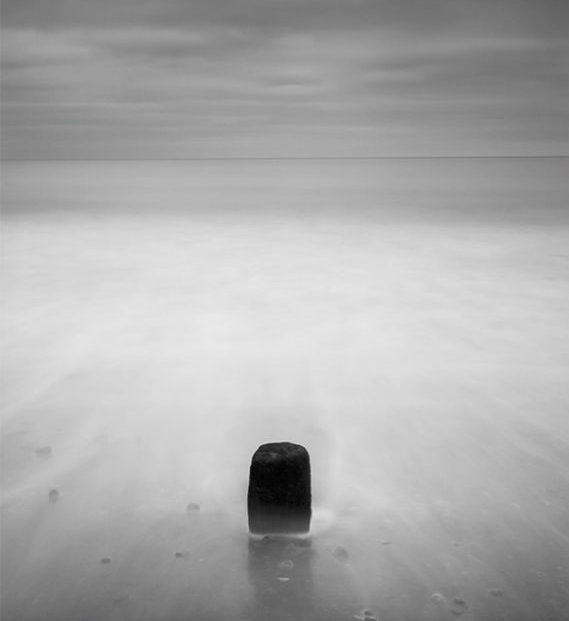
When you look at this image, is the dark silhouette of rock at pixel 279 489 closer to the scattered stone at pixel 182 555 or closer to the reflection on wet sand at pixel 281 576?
the reflection on wet sand at pixel 281 576

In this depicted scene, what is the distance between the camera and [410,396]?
17.0 feet

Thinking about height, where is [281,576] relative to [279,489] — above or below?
below

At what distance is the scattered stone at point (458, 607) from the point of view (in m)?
2.55

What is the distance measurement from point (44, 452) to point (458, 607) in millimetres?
2479

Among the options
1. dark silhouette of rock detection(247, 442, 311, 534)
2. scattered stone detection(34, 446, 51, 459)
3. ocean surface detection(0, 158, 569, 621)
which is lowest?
ocean surface detection(0, 158, 569, 621)

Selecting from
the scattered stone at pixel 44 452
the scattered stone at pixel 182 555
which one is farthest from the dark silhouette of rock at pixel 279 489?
the scattered stone at pixel 44 452

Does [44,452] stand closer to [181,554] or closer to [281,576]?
[181,554]

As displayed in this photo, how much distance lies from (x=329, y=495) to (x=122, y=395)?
2168 mm

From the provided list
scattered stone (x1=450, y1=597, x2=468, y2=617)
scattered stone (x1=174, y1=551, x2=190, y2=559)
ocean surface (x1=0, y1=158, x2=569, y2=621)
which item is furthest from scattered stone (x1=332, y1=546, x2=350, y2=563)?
scattered stone (x1=174, y1=551, x2=190, y2=559)

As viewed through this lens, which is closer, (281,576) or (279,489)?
(281,576)

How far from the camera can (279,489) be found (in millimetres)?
2854

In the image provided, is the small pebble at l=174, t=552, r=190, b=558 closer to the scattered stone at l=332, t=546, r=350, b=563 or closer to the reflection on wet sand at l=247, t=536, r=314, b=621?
A: the reflection on wet sand at l=247, t=536, r=314, b=621

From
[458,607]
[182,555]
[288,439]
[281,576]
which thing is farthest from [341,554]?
[288,439]

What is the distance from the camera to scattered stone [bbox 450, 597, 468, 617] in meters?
2.55
